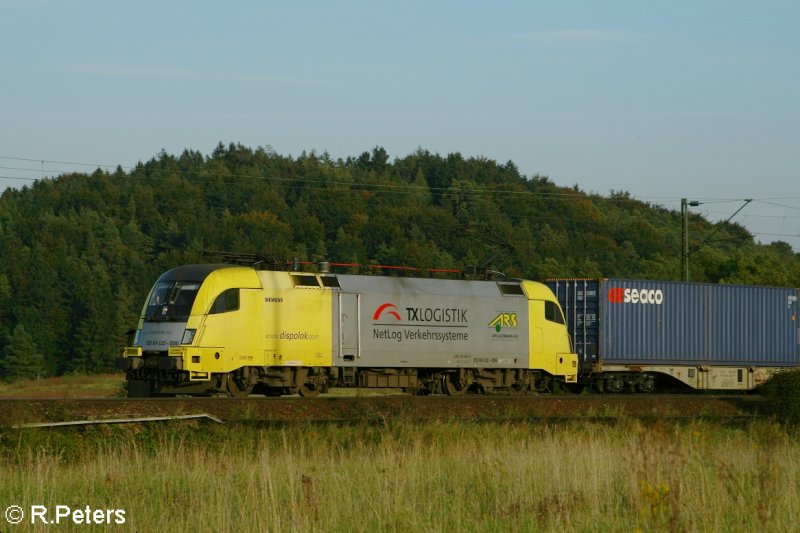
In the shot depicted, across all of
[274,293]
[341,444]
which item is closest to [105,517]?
[341,444]

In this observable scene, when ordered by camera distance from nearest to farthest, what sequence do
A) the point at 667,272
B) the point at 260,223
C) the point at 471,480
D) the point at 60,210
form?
the point at 471,480 → the point at 667,272 → the point at 260,223 → the point at 60,210

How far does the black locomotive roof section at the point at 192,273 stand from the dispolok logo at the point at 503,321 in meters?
7.96

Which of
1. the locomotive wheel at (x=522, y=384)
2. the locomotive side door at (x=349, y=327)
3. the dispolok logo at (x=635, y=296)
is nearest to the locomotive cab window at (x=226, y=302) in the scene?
the locomotive side door at (x=349, y=327)

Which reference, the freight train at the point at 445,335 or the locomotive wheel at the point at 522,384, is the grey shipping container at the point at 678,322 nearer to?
the freight train at the point at 445,335

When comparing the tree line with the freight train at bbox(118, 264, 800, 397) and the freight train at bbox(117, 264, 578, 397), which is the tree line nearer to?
the freight train at bbox(118, 264, 800, 397)

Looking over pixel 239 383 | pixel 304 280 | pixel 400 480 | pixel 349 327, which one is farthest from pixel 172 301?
pixel 400 480

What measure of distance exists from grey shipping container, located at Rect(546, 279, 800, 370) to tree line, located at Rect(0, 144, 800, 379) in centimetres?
4497

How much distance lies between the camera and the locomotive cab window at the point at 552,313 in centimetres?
3192

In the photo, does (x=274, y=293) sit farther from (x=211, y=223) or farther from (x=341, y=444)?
(x=211, y=223)

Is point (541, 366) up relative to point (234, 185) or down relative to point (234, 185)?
down

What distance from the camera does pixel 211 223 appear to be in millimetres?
128250

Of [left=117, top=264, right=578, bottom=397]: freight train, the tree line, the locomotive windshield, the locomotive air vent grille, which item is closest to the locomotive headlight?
[left=117, top=264, right=578, bottom=397]: freight train

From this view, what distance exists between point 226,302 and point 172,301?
4.25ft

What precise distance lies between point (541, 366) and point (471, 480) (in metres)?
18.9
